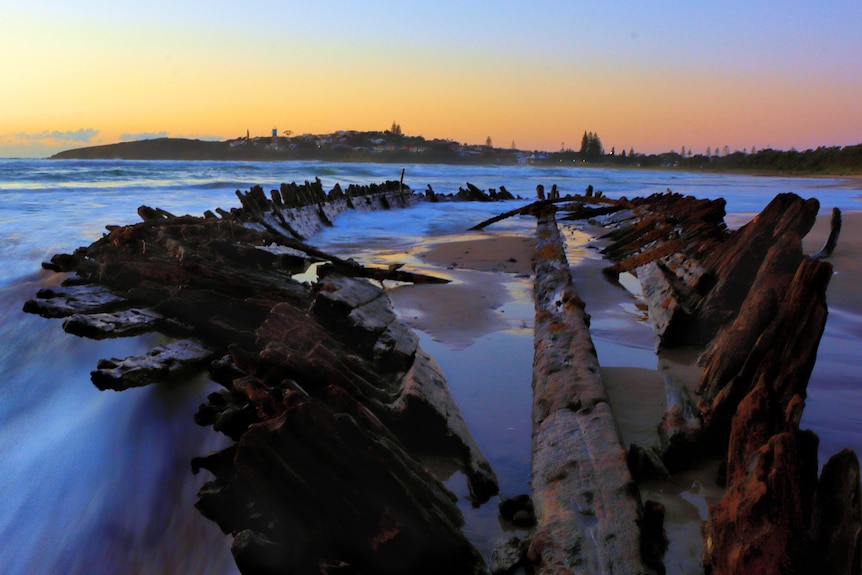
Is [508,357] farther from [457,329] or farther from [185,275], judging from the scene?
[185,275]

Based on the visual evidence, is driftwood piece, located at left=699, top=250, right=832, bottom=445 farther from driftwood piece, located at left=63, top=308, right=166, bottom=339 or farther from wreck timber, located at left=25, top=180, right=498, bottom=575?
driftwood piece, located at left=63, top=308, right=166, bottom=339

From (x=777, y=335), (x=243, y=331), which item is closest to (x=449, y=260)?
(x=243, y=331)

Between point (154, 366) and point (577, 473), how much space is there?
6.97ft

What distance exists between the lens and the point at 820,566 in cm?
149

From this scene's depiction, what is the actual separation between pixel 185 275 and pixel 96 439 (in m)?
1.30

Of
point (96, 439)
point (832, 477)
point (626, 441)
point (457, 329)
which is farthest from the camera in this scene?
point (457, 329)

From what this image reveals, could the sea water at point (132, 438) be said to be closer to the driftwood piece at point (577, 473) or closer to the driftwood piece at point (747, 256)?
the driftwood piece at point (577, 473)

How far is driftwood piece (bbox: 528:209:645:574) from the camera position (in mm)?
1805

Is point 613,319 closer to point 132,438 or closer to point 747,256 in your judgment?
point 747,256

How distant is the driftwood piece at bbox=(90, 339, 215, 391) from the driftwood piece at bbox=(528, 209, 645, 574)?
1855mm

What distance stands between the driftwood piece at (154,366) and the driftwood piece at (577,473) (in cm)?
186

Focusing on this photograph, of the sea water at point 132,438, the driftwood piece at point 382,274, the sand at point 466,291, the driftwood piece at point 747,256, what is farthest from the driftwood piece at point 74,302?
the driftwood piece at point 747,256

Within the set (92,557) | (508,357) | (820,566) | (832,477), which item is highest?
(832,477)

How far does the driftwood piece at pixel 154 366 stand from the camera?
105 inches
